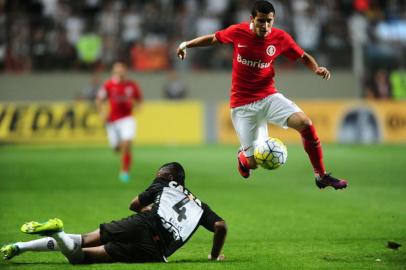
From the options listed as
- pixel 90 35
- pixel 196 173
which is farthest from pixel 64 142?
pixel 196 173

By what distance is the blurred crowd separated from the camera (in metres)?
28.7

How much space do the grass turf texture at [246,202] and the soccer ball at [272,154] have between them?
1041mm

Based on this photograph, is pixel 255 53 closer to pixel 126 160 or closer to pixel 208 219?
pixel 208 219

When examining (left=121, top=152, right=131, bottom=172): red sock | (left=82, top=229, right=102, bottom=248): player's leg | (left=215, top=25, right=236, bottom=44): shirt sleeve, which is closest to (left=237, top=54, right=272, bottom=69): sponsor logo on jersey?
(left=215, top=25, right=236, bottom=44): shirt sleeve

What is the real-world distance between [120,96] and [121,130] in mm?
796

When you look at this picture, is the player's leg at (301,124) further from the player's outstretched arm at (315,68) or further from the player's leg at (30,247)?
the player's leg at (30,247)

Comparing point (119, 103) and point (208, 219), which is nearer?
point (208, 219)

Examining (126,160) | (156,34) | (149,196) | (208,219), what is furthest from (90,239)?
(156,34)

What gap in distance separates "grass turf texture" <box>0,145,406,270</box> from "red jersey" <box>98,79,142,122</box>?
59.0 inches

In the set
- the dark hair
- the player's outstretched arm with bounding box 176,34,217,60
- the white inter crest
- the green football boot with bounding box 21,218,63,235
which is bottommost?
the green football boot with bounding box 21,218,63,235

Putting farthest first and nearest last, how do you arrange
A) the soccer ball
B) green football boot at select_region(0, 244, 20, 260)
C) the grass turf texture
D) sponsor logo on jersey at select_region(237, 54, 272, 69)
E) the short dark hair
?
sponsor logo on jersey at select_region(237, 54, 272, 69) → the short dark hair → the soccer ball → the grass turf texture → green football boot at select_region(0, 244, 20, 260)

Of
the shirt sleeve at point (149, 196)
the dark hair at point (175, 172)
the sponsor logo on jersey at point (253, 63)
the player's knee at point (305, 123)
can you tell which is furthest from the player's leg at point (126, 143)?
the shirt sleeve at point (149, 196)

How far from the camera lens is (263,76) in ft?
37.0

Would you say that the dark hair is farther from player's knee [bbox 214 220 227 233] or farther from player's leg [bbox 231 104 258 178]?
player's leg [bbox 231 104 258 178]
